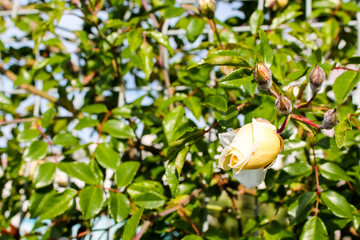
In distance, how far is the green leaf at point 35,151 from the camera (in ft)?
3.12

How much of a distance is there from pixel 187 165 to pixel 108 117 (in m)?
0.27

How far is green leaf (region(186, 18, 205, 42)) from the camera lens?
95cm

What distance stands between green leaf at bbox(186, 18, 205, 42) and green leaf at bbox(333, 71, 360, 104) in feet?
1.27

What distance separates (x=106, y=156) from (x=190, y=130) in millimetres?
350

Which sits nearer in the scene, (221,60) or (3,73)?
(221,60)

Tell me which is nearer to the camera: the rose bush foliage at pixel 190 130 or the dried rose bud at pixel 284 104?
the dried rose bud at pixel 284 104

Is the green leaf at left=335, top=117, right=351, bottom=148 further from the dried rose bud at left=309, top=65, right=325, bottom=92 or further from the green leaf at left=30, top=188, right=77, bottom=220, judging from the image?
the green leaf at left=30, top=188, right=77, bottom=220

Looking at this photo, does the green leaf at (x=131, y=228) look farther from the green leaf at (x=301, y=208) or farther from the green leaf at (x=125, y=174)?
the green leaf at (x=301, y=208)

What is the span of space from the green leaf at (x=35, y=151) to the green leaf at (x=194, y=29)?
489mm

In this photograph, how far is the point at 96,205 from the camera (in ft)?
2.76

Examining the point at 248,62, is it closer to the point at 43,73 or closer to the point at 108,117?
the point at 108,117

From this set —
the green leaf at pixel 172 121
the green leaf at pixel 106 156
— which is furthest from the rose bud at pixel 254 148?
the green leaf at pixel 106 156

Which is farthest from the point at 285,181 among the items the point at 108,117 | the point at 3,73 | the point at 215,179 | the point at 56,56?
the point at 3,73

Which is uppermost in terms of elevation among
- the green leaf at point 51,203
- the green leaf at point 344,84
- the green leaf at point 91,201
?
the green leaf at point 344,84
